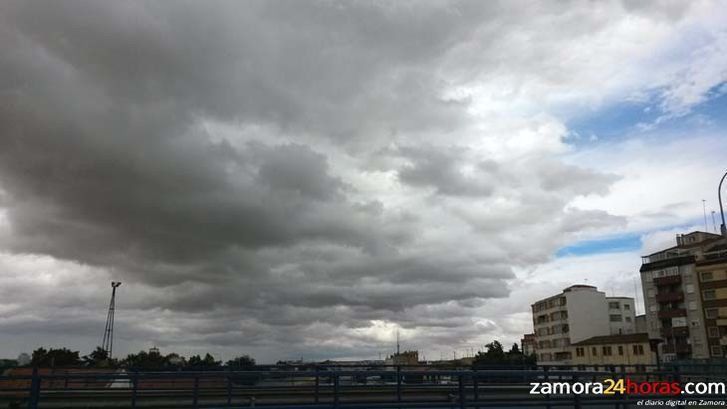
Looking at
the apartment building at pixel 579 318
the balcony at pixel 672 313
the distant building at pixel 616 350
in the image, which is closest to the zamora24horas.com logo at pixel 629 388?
the distant building at pixel 616 350

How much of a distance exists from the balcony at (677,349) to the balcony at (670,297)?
680 centimetres

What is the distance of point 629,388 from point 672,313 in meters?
83.9

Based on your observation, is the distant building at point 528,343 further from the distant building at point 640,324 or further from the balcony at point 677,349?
the balcony at point 677,349

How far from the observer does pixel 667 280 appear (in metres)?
89.6

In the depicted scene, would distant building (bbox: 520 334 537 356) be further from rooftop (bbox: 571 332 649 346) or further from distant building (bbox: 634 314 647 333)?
rooftop (bbox: 571 332 649 346)

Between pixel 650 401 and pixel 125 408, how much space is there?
14.1m

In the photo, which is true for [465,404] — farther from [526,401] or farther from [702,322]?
[702,322]

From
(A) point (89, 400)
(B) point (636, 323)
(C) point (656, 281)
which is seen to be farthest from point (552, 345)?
(A) point (89, 400)

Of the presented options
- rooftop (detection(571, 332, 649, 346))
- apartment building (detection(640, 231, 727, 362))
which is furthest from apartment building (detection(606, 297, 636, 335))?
apartment building (detection(640, 231, 727, 362))

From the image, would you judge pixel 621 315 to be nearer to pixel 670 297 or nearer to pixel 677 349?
pixel 670 297

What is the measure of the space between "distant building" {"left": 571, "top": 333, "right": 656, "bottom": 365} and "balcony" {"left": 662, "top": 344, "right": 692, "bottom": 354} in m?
2.32

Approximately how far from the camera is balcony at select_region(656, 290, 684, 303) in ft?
287

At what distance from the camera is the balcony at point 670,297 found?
87.6 meters

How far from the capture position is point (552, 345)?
117500mm
